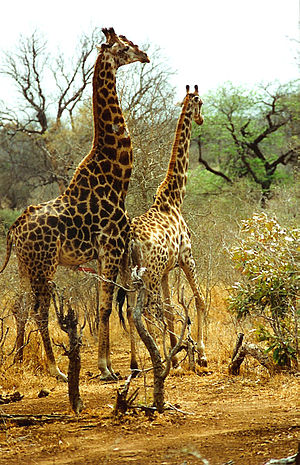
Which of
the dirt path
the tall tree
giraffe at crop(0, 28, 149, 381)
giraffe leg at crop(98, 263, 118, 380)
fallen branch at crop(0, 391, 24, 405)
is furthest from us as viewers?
the tall tree

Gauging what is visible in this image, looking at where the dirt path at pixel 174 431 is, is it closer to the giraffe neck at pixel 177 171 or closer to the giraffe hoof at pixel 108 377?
the giraffe hoof at pixel 108 377

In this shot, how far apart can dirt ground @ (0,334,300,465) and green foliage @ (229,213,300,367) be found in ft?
1.28

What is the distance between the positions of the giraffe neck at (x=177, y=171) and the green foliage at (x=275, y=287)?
120cm

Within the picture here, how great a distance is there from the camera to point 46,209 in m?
6.32

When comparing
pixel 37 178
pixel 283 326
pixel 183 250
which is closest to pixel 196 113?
pixel 183 250

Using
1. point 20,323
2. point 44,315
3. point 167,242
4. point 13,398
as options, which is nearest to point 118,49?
point 167,242

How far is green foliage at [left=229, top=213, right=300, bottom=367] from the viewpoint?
578 centimetres

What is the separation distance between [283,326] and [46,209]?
8.90 feet

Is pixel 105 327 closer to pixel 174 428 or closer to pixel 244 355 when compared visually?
pixel 244 355

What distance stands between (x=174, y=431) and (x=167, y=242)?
2899 mm

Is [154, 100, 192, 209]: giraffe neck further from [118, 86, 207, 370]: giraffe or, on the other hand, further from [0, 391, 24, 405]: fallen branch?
[0, 391, 24, 405]: fallen branch

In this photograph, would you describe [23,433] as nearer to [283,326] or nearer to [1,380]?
[1,380]

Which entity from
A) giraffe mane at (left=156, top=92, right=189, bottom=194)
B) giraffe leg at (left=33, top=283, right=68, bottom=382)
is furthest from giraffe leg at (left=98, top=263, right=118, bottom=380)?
giraffe mane at (left=156, top=92, right=189, bottom=194)

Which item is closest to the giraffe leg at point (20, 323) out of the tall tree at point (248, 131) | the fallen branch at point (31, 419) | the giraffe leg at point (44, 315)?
the giraffe leg at point (44, 315)
